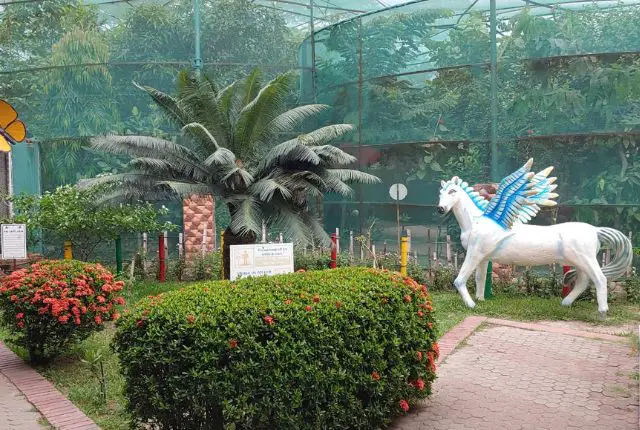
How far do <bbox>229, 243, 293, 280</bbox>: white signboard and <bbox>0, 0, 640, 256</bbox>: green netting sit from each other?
7.03 m

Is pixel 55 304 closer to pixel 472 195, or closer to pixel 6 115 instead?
pixel 6 115

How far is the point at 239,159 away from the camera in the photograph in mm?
11555

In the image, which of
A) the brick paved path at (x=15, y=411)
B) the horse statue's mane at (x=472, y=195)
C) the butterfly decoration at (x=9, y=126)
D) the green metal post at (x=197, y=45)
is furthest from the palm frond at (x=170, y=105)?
the brick paved path at (x=15, y=411)

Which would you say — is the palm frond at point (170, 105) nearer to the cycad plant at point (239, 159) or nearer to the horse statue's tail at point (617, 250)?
the cycad plant at point (239, 159)

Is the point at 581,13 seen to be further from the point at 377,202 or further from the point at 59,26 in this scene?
the point at 59,26

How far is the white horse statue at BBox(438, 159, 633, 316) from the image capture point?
10.2 m

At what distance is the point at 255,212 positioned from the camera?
36.0 ft

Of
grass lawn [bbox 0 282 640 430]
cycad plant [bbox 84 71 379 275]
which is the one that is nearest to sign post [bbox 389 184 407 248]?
cycad plant [bbox 84 71 379 275]

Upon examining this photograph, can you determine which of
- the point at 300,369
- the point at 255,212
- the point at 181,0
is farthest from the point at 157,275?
the point at 300,369

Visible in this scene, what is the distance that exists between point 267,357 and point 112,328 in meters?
5.26

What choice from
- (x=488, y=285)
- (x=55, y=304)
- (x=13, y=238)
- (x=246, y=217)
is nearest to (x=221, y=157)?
(x=246, y=217)

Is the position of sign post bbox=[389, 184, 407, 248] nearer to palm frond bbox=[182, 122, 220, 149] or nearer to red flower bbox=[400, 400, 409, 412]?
palm frond bbox=[182, 122, 220, 149]

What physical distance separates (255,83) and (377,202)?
5.24m

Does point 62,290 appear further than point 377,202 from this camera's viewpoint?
No
